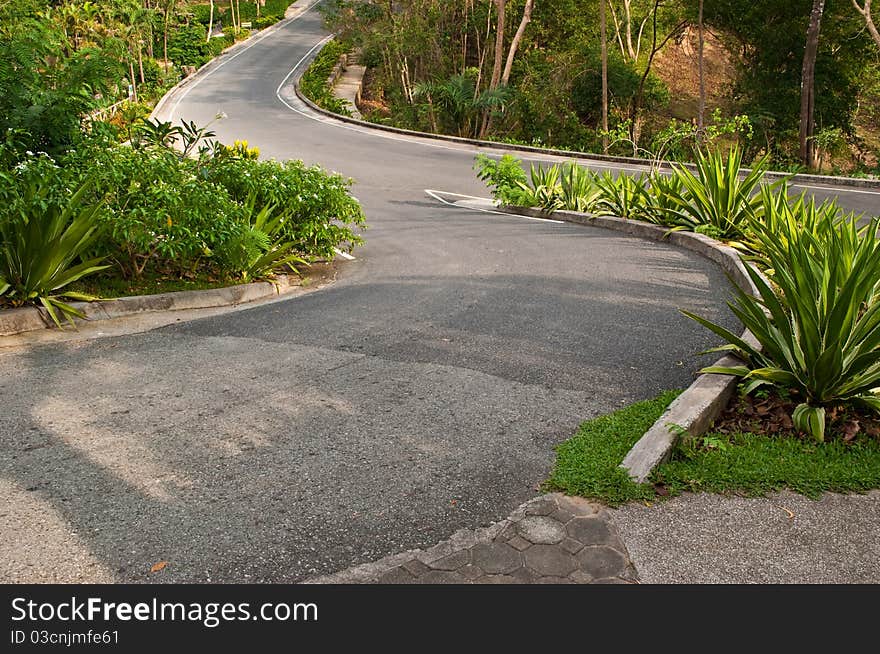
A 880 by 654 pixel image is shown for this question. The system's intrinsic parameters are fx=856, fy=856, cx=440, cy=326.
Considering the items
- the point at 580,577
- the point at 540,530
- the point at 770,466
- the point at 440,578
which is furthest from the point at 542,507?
the point at 770,466

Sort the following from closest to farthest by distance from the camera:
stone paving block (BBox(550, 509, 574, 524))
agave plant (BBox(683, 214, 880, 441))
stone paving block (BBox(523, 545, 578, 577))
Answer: stone paving block (BBox(523, 545, 578, 577))
stone paving block (BBox(550, 509, 574, 524))
agave plant (BBox(683, 214, 880, 441))

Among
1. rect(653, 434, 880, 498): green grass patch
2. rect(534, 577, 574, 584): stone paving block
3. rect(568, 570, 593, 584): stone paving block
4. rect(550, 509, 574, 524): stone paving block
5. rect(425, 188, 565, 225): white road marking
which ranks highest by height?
rect(425, 188, 565, 225): white road marking

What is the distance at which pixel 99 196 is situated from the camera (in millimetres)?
8109

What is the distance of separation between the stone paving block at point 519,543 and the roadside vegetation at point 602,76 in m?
23.8

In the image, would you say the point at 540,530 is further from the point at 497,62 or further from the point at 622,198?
the point at 497,62

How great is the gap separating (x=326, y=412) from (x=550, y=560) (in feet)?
7.01

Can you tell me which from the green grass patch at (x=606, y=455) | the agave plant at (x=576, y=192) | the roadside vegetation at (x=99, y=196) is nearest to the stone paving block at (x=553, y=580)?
the green grass patch at (x=606, y=455)

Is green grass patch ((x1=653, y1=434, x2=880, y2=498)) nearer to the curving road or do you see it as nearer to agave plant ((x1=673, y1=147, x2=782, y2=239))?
the curving road

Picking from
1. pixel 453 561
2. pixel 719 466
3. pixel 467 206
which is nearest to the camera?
pixel 453 561

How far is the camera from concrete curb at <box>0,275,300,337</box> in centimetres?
721

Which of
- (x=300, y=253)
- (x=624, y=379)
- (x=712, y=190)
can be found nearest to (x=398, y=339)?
(x=624, y=379)

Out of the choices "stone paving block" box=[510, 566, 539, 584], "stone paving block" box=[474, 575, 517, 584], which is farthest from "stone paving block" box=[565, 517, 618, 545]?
"stone paving block" box=[474, 575, 517, 584]

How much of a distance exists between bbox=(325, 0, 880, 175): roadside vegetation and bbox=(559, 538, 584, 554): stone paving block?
23.7 meters

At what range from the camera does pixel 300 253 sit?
35.2 feet
